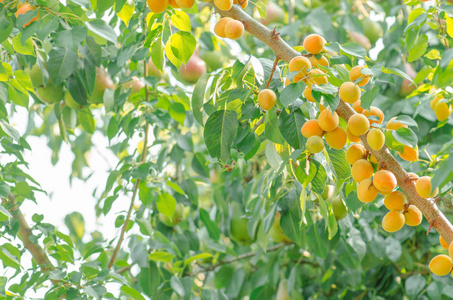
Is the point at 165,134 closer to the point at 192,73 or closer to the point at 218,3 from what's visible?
the point at 192,73

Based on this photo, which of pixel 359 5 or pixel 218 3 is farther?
pixel 359 5

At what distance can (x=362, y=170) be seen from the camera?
69 cm

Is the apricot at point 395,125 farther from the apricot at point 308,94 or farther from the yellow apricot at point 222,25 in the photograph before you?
the yellow apricot at point 222,25

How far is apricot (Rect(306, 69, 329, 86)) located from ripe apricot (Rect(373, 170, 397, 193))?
0.15 meters

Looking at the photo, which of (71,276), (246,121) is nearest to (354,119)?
(246,121)

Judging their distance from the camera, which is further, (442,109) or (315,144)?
(442,109)

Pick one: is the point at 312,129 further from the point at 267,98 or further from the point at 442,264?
the point at 442,264

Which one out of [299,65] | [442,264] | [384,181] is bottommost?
[442,264]

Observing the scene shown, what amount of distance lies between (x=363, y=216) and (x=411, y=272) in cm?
25

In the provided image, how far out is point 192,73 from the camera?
1.71 metres

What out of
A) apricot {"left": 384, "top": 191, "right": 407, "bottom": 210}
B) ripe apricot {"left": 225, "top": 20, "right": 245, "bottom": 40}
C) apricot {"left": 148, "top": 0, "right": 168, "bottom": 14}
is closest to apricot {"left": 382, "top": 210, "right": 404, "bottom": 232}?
apricot {"left": 384, "top": 191, "right": 407, "bottom": 210}

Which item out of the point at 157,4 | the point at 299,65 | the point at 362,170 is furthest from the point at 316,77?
the point at 157,4

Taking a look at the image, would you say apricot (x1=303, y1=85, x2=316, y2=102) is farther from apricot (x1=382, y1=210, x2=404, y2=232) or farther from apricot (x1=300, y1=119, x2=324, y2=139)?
apricot (x1=382, y1=210, x2=404, y2=232)

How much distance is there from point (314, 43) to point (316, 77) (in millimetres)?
53
